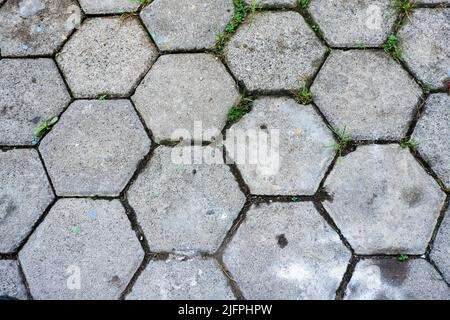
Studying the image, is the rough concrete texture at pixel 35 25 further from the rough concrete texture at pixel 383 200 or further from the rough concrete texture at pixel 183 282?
the rough concrete texture at pixel 383 200

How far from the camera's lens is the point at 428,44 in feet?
6.44

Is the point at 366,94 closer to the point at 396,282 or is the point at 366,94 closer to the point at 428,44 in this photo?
the point at 428,44

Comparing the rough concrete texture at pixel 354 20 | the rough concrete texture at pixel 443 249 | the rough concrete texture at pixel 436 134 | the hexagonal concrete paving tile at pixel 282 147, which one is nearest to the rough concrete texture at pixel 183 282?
the hexagonal concrete paving tile at pixel 282 147

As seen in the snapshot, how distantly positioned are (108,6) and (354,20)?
1185mm

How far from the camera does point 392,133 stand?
5.95 feet

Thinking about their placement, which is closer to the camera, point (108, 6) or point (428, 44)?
point (428, 44)

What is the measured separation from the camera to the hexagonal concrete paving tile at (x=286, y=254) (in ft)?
5.35

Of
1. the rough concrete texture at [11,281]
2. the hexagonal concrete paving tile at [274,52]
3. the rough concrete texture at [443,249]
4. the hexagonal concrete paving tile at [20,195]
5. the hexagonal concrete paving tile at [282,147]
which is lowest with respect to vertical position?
the rough concrete texture at [11,281]

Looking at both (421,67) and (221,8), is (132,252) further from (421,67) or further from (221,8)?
(421,67)

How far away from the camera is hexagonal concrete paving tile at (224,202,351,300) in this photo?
1.63 metres

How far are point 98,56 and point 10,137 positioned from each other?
0.54 meters

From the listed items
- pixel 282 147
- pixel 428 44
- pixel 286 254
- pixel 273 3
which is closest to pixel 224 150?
pixel 282 147

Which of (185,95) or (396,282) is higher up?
(185,95)

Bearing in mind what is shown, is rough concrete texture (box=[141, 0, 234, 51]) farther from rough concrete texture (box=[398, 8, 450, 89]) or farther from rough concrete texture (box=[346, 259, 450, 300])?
rough concrete texture (box=[346, 259, 450, 300])
